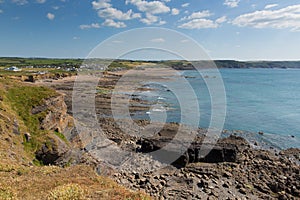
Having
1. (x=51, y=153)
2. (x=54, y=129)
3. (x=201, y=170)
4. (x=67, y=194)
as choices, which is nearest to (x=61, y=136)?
(x=54, y=129)

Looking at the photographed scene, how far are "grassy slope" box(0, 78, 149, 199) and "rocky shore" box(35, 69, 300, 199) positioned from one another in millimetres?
4933

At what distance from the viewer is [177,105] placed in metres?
70.3

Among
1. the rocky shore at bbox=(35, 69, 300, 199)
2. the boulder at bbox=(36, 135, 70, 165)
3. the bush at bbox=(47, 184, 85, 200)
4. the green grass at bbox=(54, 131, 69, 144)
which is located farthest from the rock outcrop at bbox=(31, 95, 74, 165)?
the bush at bbox=(47, 184, 85, 200)

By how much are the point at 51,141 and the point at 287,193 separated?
21484 millimetres

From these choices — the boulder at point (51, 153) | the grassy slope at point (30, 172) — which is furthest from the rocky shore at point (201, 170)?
the grassy slope at point (30, 172)

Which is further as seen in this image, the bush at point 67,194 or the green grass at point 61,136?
the green grass at point 61,136

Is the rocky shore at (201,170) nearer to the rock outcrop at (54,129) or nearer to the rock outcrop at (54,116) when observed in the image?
the rock outcrop at (54,129)

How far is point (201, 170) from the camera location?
26.8 meters

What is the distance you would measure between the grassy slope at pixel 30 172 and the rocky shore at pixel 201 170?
194 inches

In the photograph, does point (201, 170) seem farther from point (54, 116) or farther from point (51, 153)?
point (54, 116)

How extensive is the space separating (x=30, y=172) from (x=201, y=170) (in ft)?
58.8

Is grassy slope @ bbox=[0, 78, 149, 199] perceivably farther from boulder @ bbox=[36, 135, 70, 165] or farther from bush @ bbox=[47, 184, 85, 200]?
boulder @ bbox=[36, 135, 70, 165]

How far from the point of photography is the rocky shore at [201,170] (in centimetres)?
2194

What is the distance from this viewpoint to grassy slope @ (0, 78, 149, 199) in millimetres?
10375
